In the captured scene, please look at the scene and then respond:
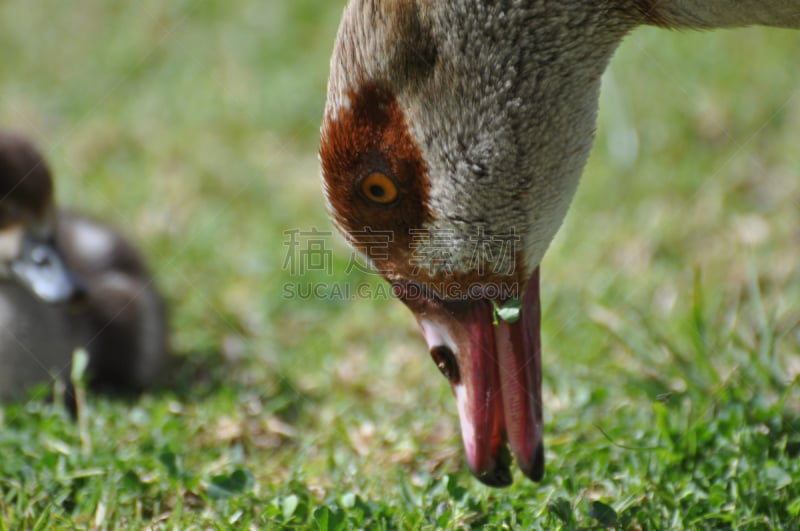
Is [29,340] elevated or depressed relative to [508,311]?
depressed

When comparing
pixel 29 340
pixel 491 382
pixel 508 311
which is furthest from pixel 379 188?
pixel 29 340

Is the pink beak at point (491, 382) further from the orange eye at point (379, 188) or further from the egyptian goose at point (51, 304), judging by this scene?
the egyptian goose at point (51, 304)

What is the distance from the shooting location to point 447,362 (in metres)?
2.78

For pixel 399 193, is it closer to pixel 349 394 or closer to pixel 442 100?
pixel 442 100

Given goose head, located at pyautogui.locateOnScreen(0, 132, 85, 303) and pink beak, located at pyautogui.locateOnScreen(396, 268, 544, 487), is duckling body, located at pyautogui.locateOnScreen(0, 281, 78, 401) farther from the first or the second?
pink beak, located at pyautogui.locateOnScreen(396, 268, 544, 487)

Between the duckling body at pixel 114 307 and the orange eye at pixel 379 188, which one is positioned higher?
the orange eye at pixel 379 188

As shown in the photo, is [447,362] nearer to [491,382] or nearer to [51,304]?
[491,382]

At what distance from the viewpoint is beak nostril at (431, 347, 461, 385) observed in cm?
277

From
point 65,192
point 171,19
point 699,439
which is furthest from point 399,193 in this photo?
point 171,19

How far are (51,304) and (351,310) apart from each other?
4.30ft

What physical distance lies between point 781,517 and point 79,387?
2254 millimetres

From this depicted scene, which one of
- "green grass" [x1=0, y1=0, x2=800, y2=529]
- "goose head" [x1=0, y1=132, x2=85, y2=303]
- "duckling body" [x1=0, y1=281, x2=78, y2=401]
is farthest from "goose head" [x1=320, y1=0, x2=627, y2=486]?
"duckling body" [x1=0, y1=281, x2=78, y2=401]

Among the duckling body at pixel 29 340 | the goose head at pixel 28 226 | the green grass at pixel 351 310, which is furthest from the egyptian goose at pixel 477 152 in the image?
the duckling body at pixel 29 340

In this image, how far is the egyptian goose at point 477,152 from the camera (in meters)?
2.43
